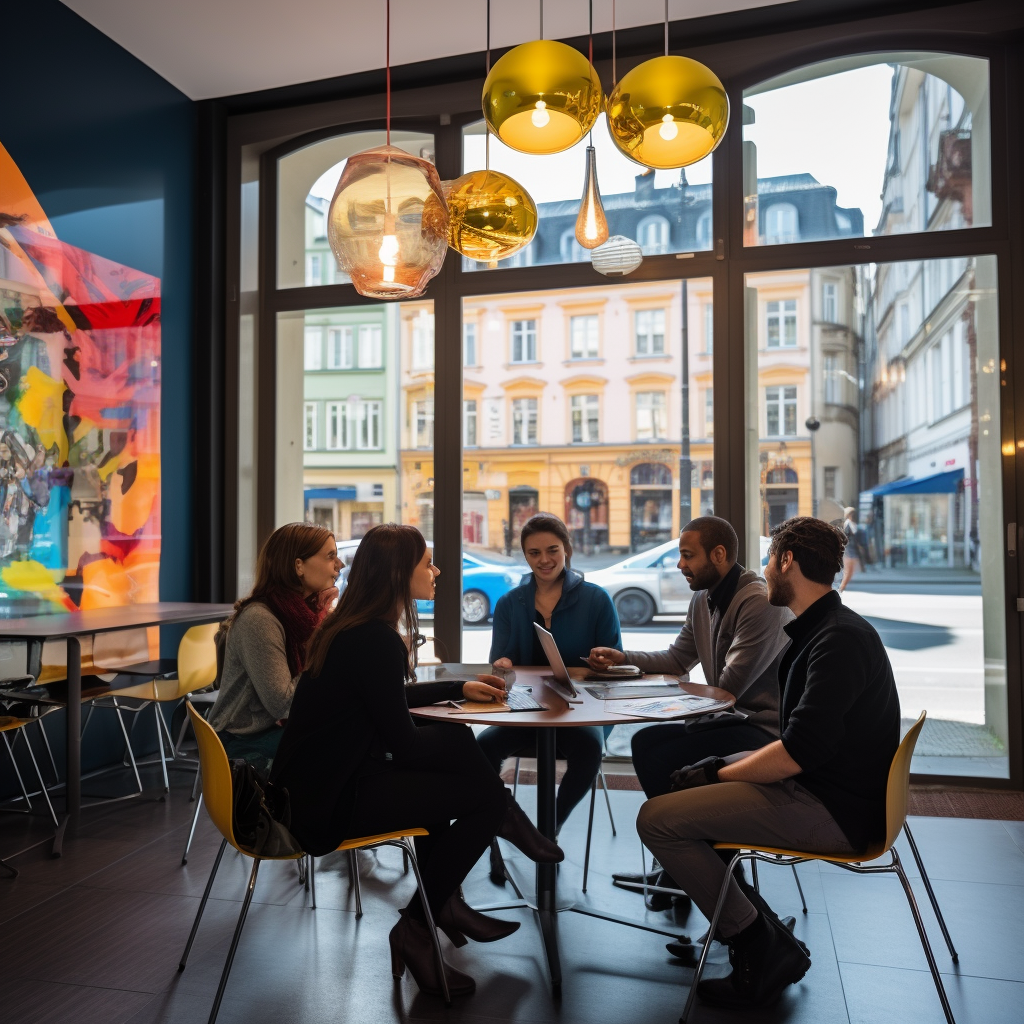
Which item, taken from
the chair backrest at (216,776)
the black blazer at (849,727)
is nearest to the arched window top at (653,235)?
the black blazer at (849,727)

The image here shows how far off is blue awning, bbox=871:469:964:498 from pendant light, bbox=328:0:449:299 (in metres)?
3.21

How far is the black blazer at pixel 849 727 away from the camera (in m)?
2.33

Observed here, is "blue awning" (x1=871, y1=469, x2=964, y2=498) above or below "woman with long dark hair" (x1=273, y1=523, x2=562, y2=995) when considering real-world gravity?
above

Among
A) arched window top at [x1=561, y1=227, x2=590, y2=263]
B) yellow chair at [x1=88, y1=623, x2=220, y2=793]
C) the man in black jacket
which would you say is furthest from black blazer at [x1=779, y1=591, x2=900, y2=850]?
arched window top at [x1=561, y1=227, x2=590, y2=263]

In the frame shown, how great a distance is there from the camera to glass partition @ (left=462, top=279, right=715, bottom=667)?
16.9ft

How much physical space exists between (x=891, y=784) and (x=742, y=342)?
126 inches

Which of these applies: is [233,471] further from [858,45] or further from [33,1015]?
[858,45]

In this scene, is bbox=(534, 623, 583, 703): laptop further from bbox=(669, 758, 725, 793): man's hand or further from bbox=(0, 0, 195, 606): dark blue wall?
bbox=(0, 0, 195, 606): dark blue wall

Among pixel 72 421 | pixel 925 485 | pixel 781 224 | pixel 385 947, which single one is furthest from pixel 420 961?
pixel 781 224

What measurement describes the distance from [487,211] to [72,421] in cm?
297

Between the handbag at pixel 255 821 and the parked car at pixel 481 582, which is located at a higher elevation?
the parked car at pixel 481 582

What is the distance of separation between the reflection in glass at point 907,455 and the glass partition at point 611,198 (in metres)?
0.49

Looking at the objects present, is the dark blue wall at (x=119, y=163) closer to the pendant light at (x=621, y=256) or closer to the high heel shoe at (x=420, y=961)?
the pendant light at (x=621, y=256)

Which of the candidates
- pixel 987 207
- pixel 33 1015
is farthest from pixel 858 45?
pixel 33 1015
